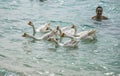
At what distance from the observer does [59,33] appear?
1256cm

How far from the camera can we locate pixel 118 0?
67.3 feet

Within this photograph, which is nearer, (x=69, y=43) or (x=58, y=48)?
(x=58, y=48)

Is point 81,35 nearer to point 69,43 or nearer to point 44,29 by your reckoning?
point 69,43

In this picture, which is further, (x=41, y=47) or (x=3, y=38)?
(x=3, y=38)

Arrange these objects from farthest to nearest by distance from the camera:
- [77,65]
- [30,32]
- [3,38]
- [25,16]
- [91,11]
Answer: [91,11] < [25,16] < [30,32] < [3,38] < [77,65]

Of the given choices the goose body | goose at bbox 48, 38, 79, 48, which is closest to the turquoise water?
goose at bbox 48, 38, 79, 48

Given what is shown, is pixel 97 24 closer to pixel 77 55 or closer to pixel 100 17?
pixel 100 17

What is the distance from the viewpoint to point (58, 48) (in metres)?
11.4

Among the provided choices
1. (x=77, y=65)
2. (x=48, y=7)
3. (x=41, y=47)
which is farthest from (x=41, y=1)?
(x=77, y=65)

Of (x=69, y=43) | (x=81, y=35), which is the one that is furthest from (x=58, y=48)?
(x=81, y=35)

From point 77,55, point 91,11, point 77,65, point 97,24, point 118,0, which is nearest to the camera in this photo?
point 77,65

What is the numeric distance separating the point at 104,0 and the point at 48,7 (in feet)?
12.8

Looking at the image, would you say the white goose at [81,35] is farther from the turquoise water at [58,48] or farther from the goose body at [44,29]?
the goose body at [44,29]

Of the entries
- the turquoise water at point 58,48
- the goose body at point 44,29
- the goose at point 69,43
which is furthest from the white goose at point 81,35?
the goose body at point 44,29
